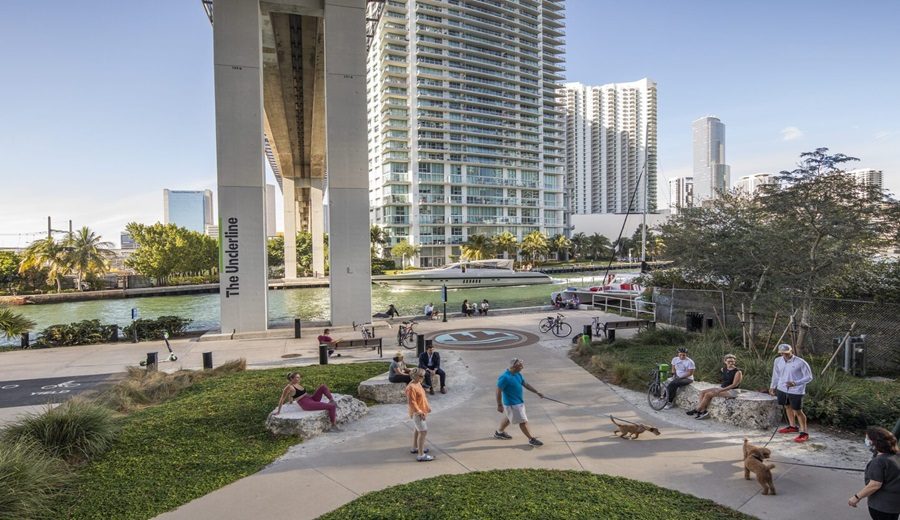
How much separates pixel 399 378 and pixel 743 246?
11844 millimetres

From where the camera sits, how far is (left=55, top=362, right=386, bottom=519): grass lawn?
602 centimetres

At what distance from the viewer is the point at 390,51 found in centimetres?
9356

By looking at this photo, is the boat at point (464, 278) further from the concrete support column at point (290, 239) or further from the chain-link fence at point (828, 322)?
the chain-link fence at point (828, 322)

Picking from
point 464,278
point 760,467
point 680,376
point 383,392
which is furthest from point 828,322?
point 464,278

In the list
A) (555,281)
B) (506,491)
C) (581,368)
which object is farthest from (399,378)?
(555,281)

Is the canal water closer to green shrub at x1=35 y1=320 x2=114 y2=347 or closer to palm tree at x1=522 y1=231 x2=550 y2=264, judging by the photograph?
green shrub at x1=35 y1=320 x2=114 y2=347

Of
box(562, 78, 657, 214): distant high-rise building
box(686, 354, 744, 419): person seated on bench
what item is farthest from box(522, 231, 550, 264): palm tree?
box(562, 78, 657, 214): distant high-rise building

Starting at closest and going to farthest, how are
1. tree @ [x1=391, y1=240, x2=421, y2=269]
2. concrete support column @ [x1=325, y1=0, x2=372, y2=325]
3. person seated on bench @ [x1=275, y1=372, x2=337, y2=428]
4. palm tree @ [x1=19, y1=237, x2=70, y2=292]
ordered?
1. person seated on bench @ [x1=275, y1=372, x2=337, y2=428]
2. concrete support column @ [x1=325, y1=0, x2=372, y2=325]
3. palm tree @ [x1=19, y1=237, x2=70, y2=292]
4. tree @ [x1=391, y1=240, x2=421, y2=269]

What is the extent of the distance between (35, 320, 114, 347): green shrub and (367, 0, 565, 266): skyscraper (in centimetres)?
7336

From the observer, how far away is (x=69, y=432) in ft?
24.5

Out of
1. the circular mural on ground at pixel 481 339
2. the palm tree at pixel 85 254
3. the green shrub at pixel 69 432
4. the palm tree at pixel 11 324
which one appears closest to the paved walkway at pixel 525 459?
the green shrub at pixel 69 432

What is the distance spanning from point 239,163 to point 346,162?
4.73 metres

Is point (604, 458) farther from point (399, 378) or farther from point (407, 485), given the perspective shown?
point (399, 378)

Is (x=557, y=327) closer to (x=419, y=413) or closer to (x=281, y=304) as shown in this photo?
(x=419, y=413)
